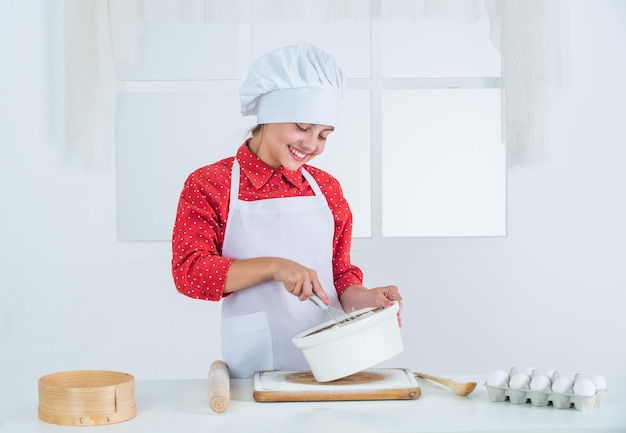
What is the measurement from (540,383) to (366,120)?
203cm

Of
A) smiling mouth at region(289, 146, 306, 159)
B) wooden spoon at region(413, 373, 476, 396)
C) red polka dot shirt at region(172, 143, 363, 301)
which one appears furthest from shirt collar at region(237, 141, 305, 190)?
wooden spoon at region(413, 373, 476, 396)

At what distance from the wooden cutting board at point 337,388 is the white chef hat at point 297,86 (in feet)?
1.95

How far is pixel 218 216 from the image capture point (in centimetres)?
199

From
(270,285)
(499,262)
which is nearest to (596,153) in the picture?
(499,262)

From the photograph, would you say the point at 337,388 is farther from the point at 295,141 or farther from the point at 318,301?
the point at 295,141

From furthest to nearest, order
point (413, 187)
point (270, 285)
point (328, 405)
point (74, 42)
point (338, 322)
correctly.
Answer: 1. point (413, 187)
2. point (74, 42)
3. point (270, 285)
4. point (338, 322)
5. point (328, 405)

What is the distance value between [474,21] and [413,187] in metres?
0.67

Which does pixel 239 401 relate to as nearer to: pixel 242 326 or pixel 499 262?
pixel 242 326

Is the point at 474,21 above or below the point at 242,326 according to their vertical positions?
above

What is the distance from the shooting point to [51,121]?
3.27m

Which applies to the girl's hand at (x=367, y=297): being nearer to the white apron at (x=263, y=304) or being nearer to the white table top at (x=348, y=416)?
the white apron at (x=263, y=304)

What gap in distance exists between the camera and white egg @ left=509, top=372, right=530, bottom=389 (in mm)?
1513

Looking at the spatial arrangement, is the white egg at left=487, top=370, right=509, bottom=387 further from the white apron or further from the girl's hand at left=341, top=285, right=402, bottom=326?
the white apron

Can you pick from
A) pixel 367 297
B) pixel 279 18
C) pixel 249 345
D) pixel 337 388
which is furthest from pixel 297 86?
pixel 279 18
